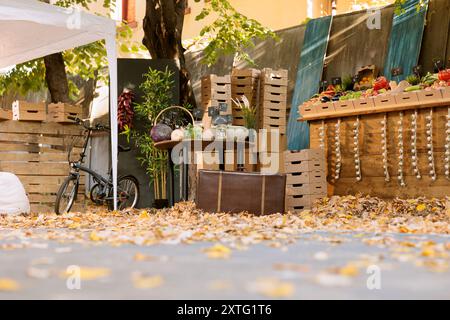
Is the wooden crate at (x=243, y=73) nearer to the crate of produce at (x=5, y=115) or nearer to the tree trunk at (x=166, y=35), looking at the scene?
the tree trunk at (x=166, y=35)

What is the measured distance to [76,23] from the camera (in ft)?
24.2

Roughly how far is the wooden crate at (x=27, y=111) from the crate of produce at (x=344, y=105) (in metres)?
4.46

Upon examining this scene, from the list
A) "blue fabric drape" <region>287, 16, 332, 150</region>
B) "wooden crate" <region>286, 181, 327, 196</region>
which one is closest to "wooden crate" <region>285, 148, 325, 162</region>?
"wooden crate" <region>286, 181, 327, 196</region>

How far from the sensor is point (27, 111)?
410 inches

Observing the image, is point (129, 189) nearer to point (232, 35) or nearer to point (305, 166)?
point (305, 166)

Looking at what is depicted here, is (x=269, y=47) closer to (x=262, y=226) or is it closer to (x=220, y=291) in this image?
(x=262, y=226)

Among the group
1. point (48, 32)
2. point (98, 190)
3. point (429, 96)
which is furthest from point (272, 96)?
point (48, 32)

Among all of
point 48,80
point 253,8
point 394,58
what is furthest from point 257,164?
point 253,8

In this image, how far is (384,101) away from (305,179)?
1.22 m

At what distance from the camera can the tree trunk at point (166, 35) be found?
10492 millimetres

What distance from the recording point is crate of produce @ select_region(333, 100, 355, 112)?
8.07m

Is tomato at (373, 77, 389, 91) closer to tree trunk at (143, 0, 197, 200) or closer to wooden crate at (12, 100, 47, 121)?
tree trunk at (143, 0, 197, 200)

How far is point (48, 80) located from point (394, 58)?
5.42 m

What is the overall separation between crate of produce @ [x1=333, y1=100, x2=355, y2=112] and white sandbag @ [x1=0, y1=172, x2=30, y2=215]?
3.78 meters
